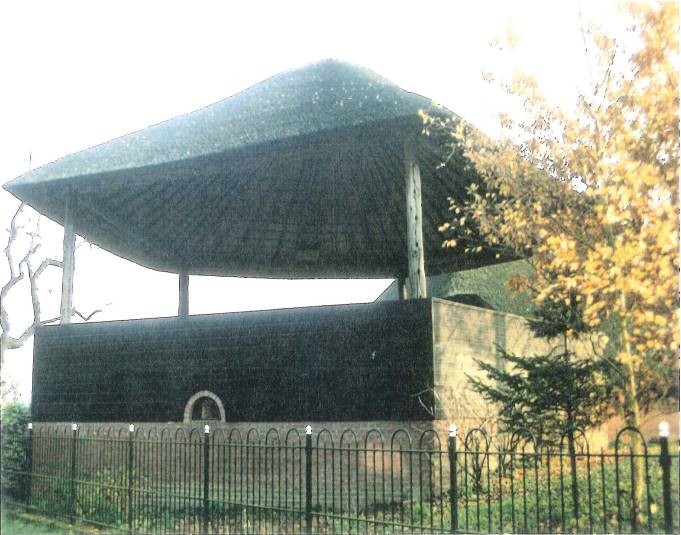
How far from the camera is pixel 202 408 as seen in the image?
15555mm

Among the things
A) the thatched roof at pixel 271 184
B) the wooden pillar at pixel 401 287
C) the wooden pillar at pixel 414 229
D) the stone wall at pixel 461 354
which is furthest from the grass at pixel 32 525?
the wooden pillar at pixel 401 287

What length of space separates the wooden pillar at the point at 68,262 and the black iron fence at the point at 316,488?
2664 mm

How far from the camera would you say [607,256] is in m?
9.92

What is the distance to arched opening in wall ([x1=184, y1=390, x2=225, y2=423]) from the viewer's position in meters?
15.4

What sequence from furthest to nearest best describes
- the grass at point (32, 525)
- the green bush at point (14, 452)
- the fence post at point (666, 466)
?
the green bush at point (14, 452), the grass at point (32, 525), the fence post at point (666, 466)

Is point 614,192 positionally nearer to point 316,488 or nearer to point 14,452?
point 316,488

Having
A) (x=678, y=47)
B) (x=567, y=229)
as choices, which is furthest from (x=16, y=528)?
(x=678, y=47)

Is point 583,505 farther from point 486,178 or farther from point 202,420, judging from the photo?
point 202,420

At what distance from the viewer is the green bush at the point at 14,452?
16094 mm

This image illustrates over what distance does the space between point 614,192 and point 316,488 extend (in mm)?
6653

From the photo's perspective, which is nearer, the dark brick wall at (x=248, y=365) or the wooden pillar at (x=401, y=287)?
the dark brick wall at (x=248, y=365)

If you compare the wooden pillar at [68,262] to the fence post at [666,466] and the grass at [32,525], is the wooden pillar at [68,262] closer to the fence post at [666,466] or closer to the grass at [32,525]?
the grass at [32,525]

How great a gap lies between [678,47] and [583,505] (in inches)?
258

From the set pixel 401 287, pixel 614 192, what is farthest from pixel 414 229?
pixel 401 287
